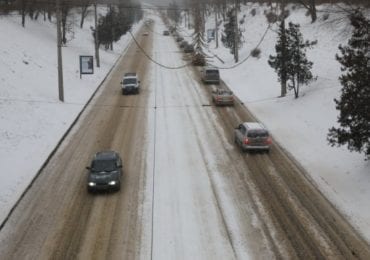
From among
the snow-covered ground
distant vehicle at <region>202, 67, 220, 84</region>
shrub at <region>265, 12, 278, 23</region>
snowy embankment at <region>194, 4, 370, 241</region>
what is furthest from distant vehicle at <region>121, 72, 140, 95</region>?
shrub at <region>265, 12, 278, 23</region>

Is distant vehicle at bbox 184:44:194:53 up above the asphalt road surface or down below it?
above

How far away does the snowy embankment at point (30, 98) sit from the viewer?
1074 inches

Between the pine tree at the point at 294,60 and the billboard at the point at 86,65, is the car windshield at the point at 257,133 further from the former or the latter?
the billboard at the point at 86,65

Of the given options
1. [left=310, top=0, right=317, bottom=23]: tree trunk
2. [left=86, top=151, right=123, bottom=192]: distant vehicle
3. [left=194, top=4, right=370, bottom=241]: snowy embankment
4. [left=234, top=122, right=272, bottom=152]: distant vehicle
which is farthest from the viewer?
[left=310, top=0, right=317, bottom=23]: tree trunk

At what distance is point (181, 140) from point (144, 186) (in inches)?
329

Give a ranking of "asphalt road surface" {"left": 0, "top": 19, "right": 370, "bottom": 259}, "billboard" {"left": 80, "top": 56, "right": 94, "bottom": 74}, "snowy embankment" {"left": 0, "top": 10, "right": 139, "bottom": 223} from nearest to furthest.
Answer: "asphalt road surface" {"left": 0, "top": 19, "right": 370, "bottom": 259} < "snowy embankment" {"left": 0, "top": 10, "right": 139, "bottom": 223} < "billboard" {"left": 80, "top": 56, "right": 94, "bottom": 74}

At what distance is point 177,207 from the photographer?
2216 centimetres

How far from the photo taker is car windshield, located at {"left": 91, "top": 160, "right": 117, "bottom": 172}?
2431cm

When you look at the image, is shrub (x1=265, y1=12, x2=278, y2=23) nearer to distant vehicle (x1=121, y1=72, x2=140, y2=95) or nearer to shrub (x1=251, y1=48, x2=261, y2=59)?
shrub (x1=251, y1=48, x2=261, y2=59)

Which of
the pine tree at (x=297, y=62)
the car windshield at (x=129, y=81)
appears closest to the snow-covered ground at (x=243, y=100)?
the pine tree at (x=297, y=62)

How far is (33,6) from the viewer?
228 feet

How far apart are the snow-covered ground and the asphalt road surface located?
1.11 m

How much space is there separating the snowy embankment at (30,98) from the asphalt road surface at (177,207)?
1.21m

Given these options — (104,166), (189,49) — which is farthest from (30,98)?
(189,49)
